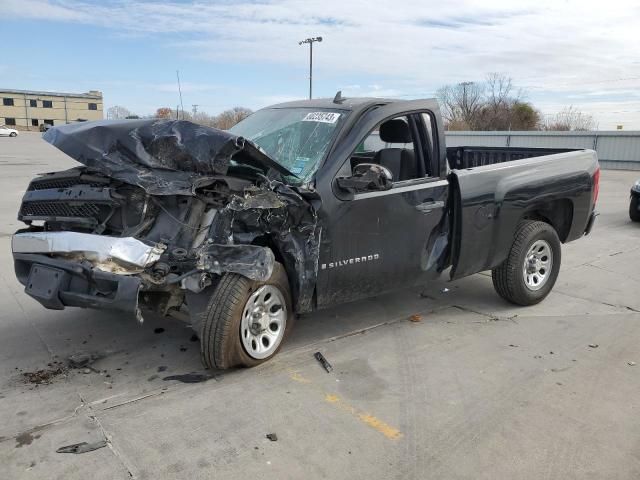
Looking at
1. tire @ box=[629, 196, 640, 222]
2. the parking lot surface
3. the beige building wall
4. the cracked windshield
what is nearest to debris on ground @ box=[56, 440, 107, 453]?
the parking lot surface

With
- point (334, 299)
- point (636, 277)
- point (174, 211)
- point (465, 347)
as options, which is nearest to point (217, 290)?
point (174, 211)

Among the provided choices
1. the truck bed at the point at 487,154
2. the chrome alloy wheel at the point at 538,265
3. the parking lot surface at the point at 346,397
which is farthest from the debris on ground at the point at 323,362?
the truck bed at the point at 487,154

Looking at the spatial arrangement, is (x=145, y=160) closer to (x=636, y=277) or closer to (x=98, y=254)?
(x=98, y=254)

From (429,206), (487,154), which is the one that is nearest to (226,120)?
(487,154)

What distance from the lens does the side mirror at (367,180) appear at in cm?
396

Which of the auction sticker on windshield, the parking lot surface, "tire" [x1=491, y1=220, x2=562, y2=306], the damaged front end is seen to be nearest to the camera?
the parking lot surface

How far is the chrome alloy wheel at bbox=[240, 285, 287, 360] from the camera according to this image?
3.78 metres

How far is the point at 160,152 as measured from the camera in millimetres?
3820

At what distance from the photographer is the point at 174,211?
380 centimetres

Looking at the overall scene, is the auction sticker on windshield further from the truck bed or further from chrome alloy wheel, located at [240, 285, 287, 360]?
the truck bed

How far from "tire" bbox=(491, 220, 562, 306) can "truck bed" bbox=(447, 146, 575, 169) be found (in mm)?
1273

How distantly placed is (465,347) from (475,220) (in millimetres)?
1115

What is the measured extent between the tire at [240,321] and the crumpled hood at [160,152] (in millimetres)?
724

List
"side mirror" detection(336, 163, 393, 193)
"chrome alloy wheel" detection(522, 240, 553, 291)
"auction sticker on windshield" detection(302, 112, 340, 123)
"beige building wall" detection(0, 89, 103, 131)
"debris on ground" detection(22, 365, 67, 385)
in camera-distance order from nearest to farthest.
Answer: "debris on ground" detection(22, 365, 67, 385) → "side mirror" detection(336, 163, 393, 193) → "auction sticker on windshield" detection(302, 112, 340, 123) → "chrome alloy wheel" detection(522, 240, 553, 291) → "beige building wall" detection(0, 89, 103, 131)
